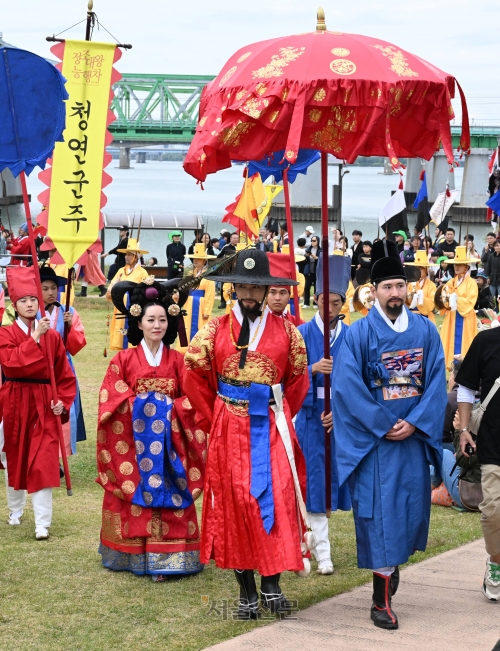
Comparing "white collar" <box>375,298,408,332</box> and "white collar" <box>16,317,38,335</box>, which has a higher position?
"white collar" <box>375,298,408,332</box>

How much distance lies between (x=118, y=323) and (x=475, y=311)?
15.5ft

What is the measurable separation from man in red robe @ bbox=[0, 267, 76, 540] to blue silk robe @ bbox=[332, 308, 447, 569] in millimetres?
2287

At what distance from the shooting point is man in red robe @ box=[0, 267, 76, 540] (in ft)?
21.7

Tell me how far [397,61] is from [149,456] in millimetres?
2546

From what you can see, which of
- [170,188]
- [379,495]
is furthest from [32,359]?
[170,188]

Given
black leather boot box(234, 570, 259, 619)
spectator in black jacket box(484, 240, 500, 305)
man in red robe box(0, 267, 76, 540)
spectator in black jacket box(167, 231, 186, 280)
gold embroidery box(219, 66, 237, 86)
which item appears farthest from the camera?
spectator in black jacket box(167, 231, 186, 280)

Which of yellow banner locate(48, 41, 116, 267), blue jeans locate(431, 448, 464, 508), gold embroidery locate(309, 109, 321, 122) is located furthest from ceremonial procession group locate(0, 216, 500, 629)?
blue jeans locate(431, 448, 464, 508)

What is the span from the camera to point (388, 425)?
4.99 meters

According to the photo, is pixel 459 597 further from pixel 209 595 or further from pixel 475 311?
pixel 475 311

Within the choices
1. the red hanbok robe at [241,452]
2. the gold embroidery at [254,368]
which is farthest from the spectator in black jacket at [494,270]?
the gold embroidery at [254,368]

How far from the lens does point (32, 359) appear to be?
667 cm

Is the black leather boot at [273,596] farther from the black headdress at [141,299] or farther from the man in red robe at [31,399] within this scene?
the man in red robe at [31,399]

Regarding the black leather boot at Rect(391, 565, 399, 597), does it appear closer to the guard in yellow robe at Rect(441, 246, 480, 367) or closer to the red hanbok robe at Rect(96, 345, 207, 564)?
the red hanbok robe at Rect(96, 345, 207, 564)

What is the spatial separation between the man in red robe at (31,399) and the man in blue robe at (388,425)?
2281 mm
